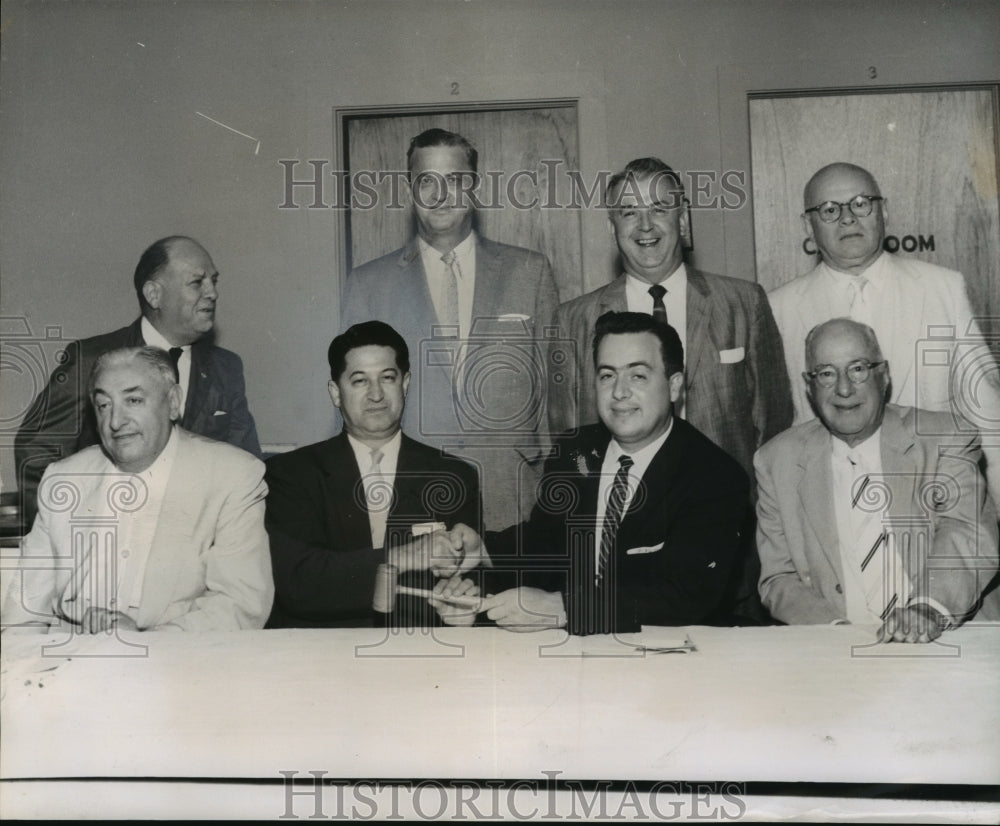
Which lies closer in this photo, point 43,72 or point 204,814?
point 204,814

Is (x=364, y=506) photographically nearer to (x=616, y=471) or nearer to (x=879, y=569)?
(x=616, y=471)

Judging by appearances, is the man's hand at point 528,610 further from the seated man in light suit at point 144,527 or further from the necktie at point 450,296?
the necktie at point 450,296

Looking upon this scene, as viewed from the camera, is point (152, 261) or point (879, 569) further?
point (152, 261)

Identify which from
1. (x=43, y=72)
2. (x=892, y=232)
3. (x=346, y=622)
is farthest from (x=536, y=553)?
(x=43, y=72)

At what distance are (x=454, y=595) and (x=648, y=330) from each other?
1.16 m

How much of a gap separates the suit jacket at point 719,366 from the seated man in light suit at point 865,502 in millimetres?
96

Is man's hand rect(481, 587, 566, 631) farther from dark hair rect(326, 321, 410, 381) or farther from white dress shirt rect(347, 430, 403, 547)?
dark hair rect(326, 321, 410, 381)

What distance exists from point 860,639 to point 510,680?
1218mm

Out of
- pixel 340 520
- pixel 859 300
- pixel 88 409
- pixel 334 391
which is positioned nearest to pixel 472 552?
pixel 340 520

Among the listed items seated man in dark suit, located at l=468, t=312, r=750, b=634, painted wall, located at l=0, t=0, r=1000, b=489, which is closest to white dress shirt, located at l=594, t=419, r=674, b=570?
seated man in dark suit, located at l=468, t=312, r=750, b=634

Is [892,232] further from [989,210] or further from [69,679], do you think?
[69,679]

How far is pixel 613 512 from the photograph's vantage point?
3.73 meters

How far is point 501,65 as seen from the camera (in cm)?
384

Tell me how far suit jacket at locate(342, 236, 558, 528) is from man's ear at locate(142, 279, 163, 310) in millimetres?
680
